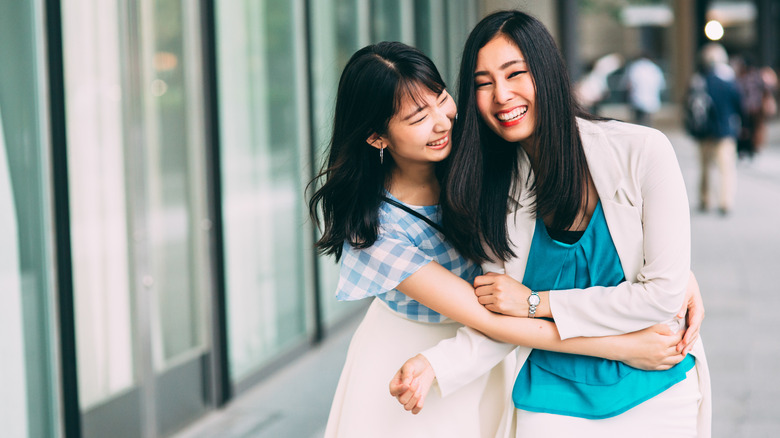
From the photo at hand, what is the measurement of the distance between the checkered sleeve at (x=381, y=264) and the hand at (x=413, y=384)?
0.21 m

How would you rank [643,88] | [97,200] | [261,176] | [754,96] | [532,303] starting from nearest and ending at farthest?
1. [532,303]
2. [97,200]
3. [261,176]
4. [754,96]
5. [643,88]

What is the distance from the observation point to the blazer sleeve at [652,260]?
1.82 meters

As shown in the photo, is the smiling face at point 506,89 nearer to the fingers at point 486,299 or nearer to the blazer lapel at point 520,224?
the blazer lapel at point 520,224

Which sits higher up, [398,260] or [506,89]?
[506,89]

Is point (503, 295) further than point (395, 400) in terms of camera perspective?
No

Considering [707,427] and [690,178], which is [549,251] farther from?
[690,178]

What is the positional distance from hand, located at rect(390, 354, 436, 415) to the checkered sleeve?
0.21 m

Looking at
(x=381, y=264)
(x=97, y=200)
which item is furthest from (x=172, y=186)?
(x=381, y=264)

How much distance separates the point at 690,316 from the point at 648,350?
9.3 inches

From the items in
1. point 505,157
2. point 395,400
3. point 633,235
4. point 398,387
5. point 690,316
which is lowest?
point 395,400

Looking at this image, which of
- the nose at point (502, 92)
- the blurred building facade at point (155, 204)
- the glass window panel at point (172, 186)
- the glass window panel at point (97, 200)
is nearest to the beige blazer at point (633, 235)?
the nose at point (502, 92)

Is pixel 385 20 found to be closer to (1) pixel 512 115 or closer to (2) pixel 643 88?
(1) pixel 512 115

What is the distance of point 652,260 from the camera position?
1.84m

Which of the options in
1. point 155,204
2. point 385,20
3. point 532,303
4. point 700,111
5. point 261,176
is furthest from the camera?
point 700,111
